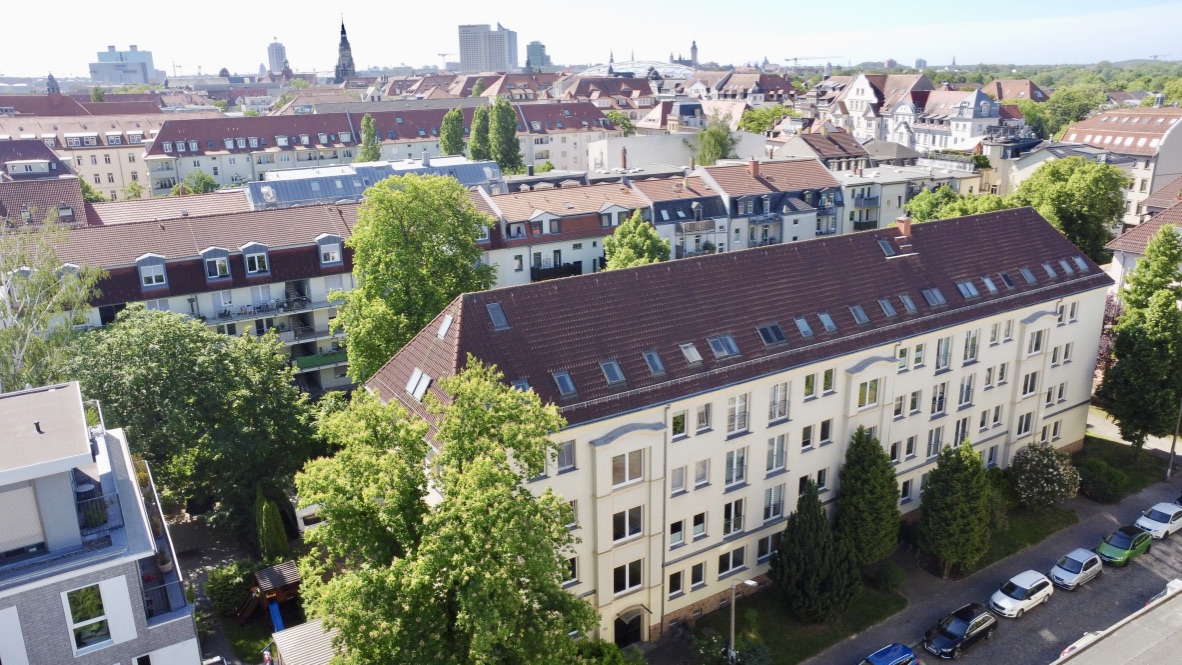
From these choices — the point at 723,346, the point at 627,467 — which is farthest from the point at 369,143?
the point at 627,467

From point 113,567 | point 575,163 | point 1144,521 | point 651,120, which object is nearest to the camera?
point 113,567

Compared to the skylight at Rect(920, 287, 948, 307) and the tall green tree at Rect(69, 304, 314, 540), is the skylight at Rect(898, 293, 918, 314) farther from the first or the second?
the tall green tree at Rect(69, 304, 314, 540)

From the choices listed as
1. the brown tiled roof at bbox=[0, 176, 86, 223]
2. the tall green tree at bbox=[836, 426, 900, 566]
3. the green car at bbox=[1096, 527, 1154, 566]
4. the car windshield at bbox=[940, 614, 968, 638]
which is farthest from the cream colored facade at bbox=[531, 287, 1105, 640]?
the brown tiled roof at bbox=[0, 176, 86, 223]

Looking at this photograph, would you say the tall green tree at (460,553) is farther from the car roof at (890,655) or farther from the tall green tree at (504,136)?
the tall green tree at (504,136)

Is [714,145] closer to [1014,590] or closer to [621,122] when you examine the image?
[621,122]

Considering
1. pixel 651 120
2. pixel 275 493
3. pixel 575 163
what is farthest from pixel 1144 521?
pixel 651 120

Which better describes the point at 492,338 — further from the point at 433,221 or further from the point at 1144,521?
the point at 1144,521
